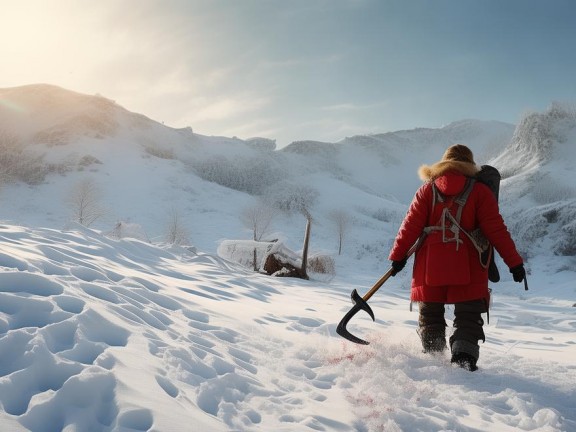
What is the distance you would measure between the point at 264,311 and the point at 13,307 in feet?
10.1

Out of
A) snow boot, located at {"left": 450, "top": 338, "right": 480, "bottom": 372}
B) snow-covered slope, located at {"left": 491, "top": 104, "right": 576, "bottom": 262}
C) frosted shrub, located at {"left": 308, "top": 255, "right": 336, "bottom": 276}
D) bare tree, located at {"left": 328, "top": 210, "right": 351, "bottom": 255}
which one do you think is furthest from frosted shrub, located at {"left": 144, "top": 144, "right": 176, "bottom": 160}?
snow boot, located at {"left": 450, "top": 338, "right": 480, "bottom": 372}

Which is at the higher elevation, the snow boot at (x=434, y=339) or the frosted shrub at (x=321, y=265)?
the snow boot at (x=434, y=339)

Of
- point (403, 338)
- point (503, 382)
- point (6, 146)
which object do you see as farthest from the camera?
point (6, 146)

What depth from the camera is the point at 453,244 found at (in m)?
3.36

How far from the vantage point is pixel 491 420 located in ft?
7.52

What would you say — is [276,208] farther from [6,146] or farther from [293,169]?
[6,146]

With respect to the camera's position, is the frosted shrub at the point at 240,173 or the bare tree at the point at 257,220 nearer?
the bare tree at the point at 257,220

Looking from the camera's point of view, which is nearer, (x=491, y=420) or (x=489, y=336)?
(x=491, y=420)

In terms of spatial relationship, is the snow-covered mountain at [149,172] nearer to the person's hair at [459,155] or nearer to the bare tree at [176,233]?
the bare tree at [176,233]

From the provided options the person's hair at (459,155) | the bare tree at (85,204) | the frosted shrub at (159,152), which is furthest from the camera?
the frosted shrub at (159,152)

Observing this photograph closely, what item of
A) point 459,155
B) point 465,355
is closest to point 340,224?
point 459,155

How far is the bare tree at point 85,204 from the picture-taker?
3180cm

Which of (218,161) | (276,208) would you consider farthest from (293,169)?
(276,208)

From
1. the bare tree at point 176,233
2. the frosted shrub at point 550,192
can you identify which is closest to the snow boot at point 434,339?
the bare tree at point 176,233
